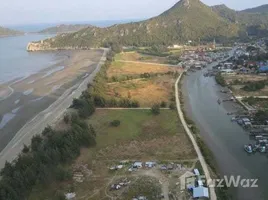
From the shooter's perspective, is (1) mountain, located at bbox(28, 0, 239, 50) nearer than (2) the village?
No

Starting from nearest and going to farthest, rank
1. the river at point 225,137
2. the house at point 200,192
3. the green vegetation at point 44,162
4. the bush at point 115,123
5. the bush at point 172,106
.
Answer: the house at point 200,192, the green vegetation at point 44,162, the river at point 225,137, the bush at point 115,123, the bush at point 172,106

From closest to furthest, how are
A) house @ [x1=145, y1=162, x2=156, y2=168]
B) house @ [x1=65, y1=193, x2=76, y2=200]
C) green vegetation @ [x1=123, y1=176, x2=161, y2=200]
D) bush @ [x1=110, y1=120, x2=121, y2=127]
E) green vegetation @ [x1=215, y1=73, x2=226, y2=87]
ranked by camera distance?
green vegetation @ [x1=123, y1=176, x2=161, y2=200] < house @ [x1=65, y1=193, x2=76, y2=200] < house @ [x1=145, y1=162, x2=156, y2=168] < bush @ [x1=110, y1=120, x2=121, y2=127] < green vegetation @ [x1=215, y1=73, x2=226, y2=87]

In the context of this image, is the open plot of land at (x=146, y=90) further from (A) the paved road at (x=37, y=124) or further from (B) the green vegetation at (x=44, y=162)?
(B) the green vegetation at (x=44, y=162)

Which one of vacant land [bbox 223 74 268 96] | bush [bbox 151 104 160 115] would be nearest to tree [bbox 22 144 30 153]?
bush [bbox 151 104 160 115]

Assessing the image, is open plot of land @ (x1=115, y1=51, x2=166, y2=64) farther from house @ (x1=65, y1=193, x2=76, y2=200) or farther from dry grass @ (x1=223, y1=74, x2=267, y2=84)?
house @ (x1=65, y1=193, x2=76, y2=200)

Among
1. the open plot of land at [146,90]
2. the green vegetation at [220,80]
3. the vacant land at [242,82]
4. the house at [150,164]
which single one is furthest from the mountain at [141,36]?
the house at [150,164]

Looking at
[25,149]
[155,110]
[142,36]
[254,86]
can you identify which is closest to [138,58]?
[142,36]
